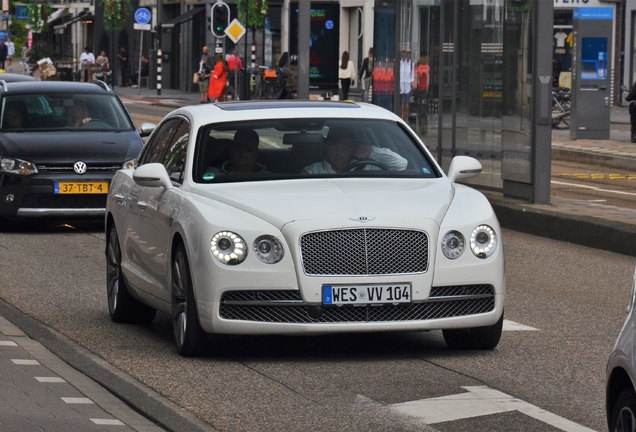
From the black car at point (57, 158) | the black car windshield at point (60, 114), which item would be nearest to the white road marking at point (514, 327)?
the black car at point (57, 158)

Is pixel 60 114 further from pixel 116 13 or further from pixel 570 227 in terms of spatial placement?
pixel 116 13

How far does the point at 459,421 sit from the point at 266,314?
5.65 ft

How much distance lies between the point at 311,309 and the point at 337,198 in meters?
0.68

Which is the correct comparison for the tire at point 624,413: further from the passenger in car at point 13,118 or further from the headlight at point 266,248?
the passenger in car at point 13,118

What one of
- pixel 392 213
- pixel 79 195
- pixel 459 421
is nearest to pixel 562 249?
pixel 79 195

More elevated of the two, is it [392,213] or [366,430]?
[392,213]

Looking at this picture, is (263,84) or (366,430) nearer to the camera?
(366,430)

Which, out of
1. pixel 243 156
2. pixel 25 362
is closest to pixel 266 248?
pixel 243 156

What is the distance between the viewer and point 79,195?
51.6 ft

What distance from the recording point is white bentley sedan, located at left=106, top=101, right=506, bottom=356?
312 inches

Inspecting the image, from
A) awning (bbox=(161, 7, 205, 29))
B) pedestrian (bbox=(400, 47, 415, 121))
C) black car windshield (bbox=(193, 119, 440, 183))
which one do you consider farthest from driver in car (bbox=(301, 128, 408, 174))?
awning (bbox=(161, 7, 205, 29))

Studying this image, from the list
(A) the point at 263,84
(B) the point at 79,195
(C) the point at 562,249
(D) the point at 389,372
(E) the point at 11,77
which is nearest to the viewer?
(D) the point at 389,372

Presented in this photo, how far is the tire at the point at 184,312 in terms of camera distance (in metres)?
8.13

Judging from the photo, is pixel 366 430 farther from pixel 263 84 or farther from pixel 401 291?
pixel 263 84
